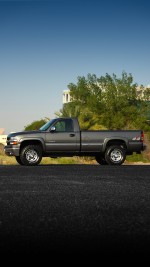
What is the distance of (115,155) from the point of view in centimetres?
1980

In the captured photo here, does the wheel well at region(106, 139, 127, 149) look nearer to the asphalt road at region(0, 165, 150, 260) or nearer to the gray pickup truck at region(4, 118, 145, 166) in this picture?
the gray pickup truck at region(4, 118, 145, 166)

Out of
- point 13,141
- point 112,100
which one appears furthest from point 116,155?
point 112,100

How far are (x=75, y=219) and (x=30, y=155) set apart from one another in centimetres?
1265

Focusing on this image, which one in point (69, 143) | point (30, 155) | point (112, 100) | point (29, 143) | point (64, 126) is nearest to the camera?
point (30, 155)

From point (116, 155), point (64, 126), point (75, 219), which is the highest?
point (64, 126)

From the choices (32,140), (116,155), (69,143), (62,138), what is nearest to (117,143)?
(116,155)

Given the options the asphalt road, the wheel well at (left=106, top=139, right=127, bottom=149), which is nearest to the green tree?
the wheel well at (left=106, top=139, right=127, bottom=149)

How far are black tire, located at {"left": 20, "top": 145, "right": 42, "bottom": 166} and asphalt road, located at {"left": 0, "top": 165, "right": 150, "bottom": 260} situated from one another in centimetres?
723

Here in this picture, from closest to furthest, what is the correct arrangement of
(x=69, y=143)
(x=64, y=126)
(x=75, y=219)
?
(x=75, y=219), (x=69, y=143), (x=64, y=126)

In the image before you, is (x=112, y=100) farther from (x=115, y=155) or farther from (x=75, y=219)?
(x=75, y=219)

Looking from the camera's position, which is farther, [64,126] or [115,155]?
[64,126]

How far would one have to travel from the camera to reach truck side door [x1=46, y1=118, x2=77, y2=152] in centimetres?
1962

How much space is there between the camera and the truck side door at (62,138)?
19625 mm

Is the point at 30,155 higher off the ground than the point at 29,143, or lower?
lower
